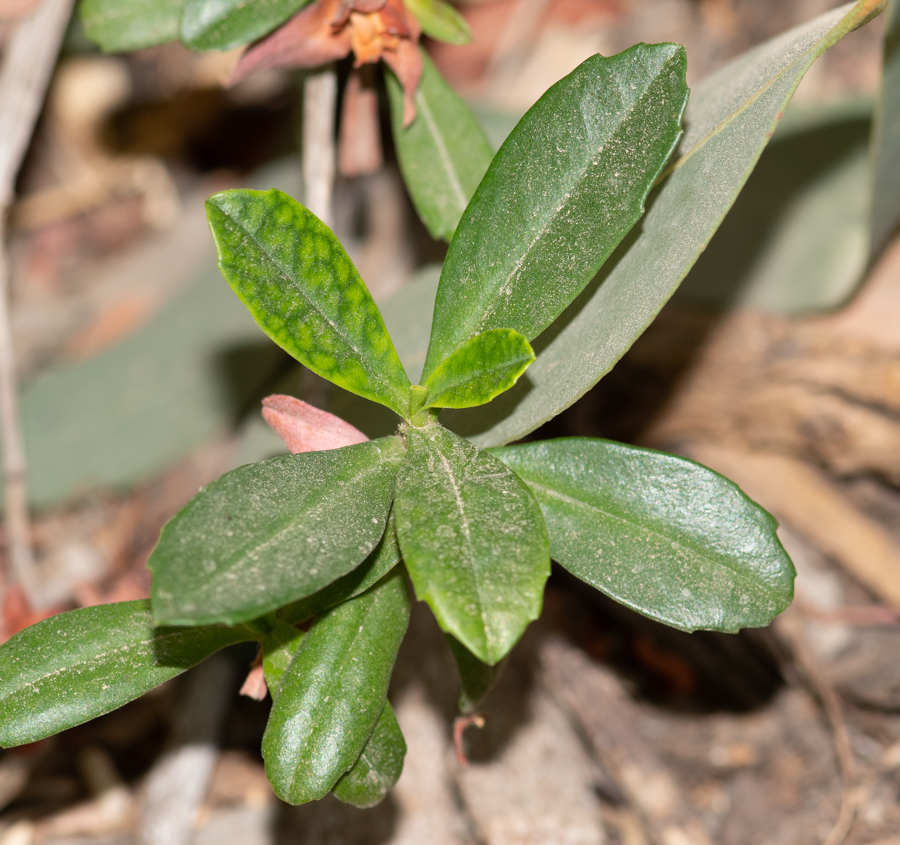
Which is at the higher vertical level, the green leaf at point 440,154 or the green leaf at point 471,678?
the green leaf at point 440,154

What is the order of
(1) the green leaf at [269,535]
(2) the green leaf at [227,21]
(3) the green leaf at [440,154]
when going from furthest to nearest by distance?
(3) the green leaf at [440,154]
(2) the green leaf at [227,21]
(1) the green leaf at [269,535]

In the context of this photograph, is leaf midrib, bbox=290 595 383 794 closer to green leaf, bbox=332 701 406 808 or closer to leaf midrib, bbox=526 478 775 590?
green leaf, bbox=332 701 406 808

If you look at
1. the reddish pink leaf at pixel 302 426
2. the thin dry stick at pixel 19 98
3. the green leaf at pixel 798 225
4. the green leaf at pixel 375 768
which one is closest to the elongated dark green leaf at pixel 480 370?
the reddish pink leaf at pixel 302 426

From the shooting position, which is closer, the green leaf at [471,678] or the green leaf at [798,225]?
the green leaf at [471,678]

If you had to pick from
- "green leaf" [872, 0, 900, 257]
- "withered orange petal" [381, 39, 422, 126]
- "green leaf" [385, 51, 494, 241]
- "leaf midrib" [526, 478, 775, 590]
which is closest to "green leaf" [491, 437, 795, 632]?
"leaf midrib" [526, 478, 775, 590]

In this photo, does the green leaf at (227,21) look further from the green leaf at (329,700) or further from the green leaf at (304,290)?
the green leaf at (329,700)

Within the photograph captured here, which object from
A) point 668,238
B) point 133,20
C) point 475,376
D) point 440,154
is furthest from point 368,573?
point 133,20
